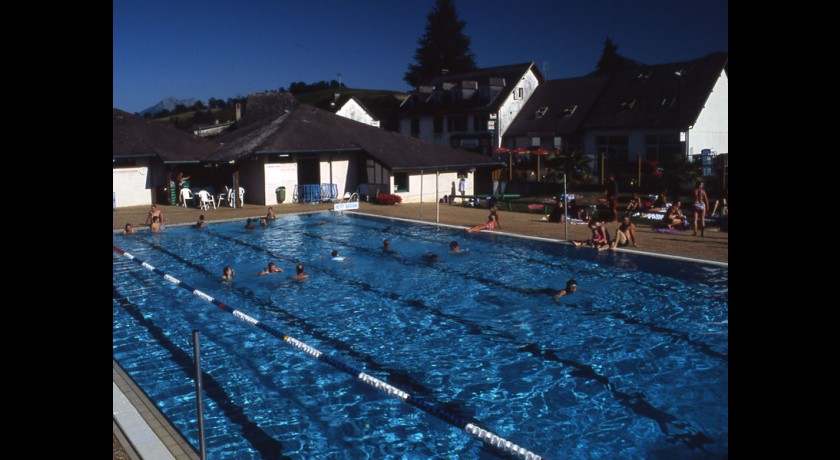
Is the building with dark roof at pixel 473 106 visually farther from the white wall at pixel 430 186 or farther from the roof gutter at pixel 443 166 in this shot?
the white wall at pixel 430 186

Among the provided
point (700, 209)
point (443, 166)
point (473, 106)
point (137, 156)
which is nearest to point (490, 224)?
point (700, 209)

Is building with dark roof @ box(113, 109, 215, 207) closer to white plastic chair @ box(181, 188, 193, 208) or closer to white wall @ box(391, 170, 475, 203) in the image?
white plastic chair @ box(181, 188, 193, 208)

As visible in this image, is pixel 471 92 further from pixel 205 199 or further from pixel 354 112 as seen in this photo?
pixel 205 199

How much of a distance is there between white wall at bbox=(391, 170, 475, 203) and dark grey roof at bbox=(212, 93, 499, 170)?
63cm

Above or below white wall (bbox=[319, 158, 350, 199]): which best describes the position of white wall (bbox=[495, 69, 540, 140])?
above

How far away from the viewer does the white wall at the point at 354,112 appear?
60281 mm

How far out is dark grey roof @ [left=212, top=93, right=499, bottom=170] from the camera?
32344mm

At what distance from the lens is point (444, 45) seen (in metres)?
81.7

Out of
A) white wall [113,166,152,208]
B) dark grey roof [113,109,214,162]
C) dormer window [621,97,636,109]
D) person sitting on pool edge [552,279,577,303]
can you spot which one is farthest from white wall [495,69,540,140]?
person sitting on pool edge [552,279,577,303]

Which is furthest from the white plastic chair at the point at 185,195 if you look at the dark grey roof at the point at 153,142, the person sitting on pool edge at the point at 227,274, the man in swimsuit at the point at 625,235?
the man in swimsuit at the point at 625,235

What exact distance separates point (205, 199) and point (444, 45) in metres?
55.8
